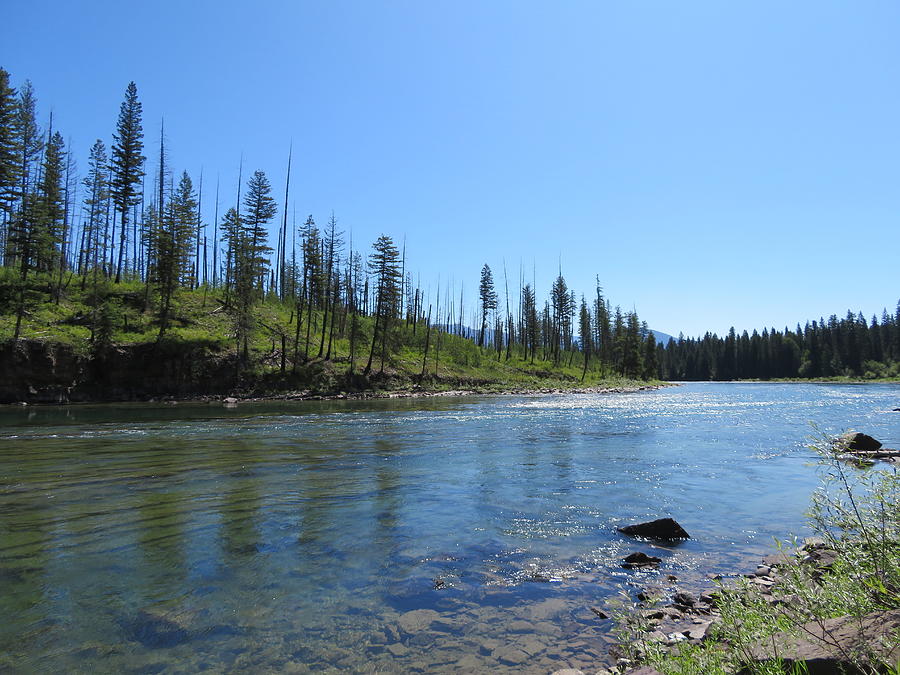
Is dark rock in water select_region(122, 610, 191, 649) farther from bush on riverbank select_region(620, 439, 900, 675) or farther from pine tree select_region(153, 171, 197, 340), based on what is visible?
pine tree select_region(153, 171, 197, 340)

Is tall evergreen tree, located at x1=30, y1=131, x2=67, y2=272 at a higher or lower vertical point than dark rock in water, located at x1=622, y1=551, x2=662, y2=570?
higher

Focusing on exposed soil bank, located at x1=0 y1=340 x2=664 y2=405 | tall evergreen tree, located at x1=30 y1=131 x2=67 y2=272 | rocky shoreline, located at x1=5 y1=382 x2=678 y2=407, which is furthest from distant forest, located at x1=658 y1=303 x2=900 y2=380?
tall evergreen tree, located at x1=30 y1=131 x2=67 y2=272

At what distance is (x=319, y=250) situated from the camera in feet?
204

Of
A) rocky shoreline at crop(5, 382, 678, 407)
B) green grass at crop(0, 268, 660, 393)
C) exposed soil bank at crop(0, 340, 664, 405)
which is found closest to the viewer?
exposed soil bank at crop(0, 340, 664, 405)

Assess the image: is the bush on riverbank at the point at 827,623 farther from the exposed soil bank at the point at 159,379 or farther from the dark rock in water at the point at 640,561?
the exposed soil bank at the point at 159,379

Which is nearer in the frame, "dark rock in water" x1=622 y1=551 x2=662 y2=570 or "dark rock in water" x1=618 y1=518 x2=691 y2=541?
"dark rock in water" x1=622 y1=551 x2=662 y2=570

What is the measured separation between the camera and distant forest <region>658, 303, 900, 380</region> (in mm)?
126000

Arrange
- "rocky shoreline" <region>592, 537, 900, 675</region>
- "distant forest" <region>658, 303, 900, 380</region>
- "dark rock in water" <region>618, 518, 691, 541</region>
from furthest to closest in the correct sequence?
"distant forest" <region>658, 303, 900, 380</region> → "dark rock in water" <region>618, 518, 691, 541</region> → "rocky shoreline" <region>592, 537, 900, 675</region>

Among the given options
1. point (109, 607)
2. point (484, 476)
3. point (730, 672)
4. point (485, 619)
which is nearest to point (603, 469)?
point (484, 476)

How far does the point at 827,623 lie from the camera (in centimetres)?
365

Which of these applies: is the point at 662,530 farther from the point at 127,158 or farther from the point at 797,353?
the point at 797,353

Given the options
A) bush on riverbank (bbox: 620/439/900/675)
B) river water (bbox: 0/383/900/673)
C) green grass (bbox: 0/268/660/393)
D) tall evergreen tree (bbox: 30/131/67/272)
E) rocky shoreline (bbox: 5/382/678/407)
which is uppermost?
tall evergreen tree (bbox: 30/131/67/272)

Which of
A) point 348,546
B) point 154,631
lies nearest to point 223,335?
point 348,546

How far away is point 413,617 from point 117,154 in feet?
226
